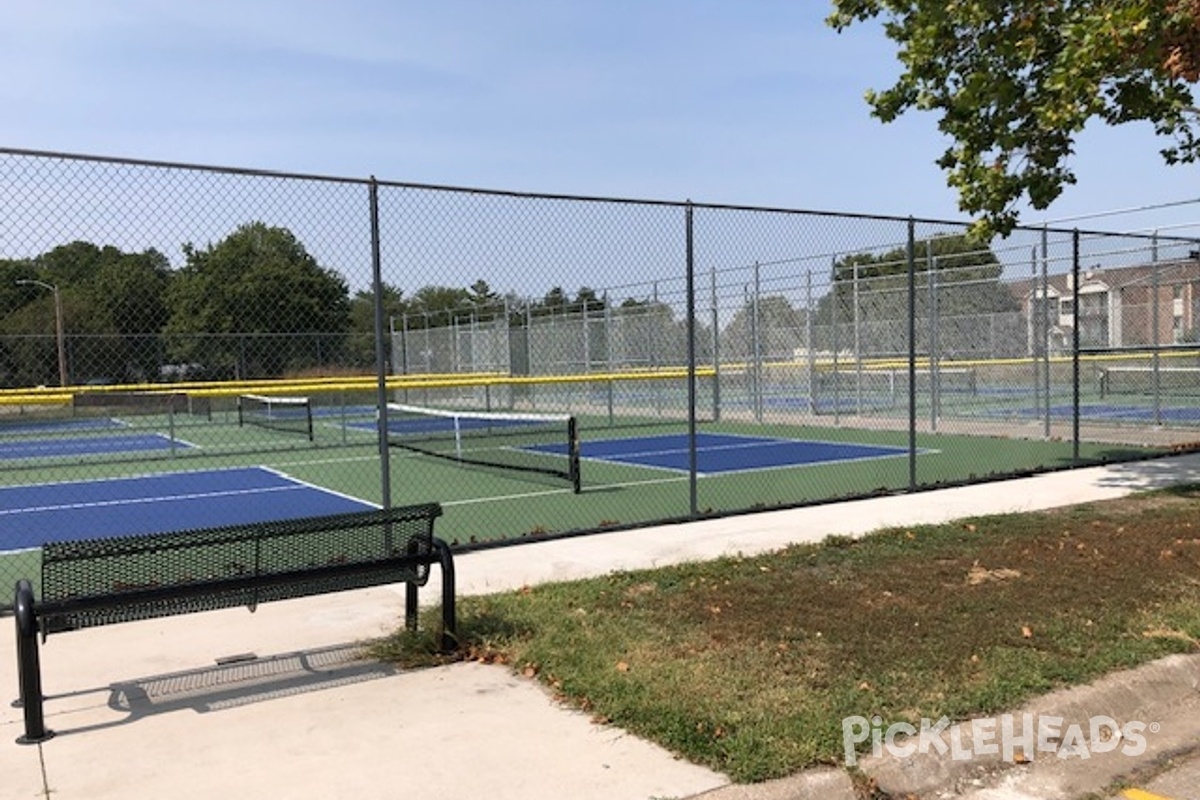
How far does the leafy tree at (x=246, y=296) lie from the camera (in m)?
11.2

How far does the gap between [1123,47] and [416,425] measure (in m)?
20.6

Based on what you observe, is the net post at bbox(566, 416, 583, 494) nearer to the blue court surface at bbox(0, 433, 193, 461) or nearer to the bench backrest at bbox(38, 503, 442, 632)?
the bench backrest at bbox(38, 503, 442, 632)

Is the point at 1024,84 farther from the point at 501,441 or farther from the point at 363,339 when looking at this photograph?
the point at 363,339

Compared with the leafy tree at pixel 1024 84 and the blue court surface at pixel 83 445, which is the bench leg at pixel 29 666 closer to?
the leafy tree at pixel 1024 84

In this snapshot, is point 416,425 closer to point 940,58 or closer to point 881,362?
point 881,362

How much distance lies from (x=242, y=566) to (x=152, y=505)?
7.87 metres

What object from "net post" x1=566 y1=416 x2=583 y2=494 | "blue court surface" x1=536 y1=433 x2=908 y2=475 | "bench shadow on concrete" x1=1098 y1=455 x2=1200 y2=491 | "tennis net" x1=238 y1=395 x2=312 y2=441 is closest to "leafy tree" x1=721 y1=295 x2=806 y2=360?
"blue court surface" x1=536 y1=433 x2=908 y2=475

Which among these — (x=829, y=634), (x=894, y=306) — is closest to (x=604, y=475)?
(x=829, y=634)

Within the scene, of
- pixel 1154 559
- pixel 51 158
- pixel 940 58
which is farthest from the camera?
pixel 940 58

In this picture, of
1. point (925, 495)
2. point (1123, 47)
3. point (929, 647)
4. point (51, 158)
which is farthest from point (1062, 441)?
point (51, 158)

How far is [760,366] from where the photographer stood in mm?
22719

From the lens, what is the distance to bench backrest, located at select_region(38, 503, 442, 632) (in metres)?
4.74

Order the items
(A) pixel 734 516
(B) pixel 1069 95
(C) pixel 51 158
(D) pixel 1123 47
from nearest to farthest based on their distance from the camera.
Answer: (C) pixel 51 158 → (D) pixel 1123 47 → (B) pixel 1069 95 → (A) pixel 734 516

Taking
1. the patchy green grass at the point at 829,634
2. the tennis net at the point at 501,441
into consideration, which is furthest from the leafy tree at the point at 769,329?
the patchy green grass at the point at 829,634
